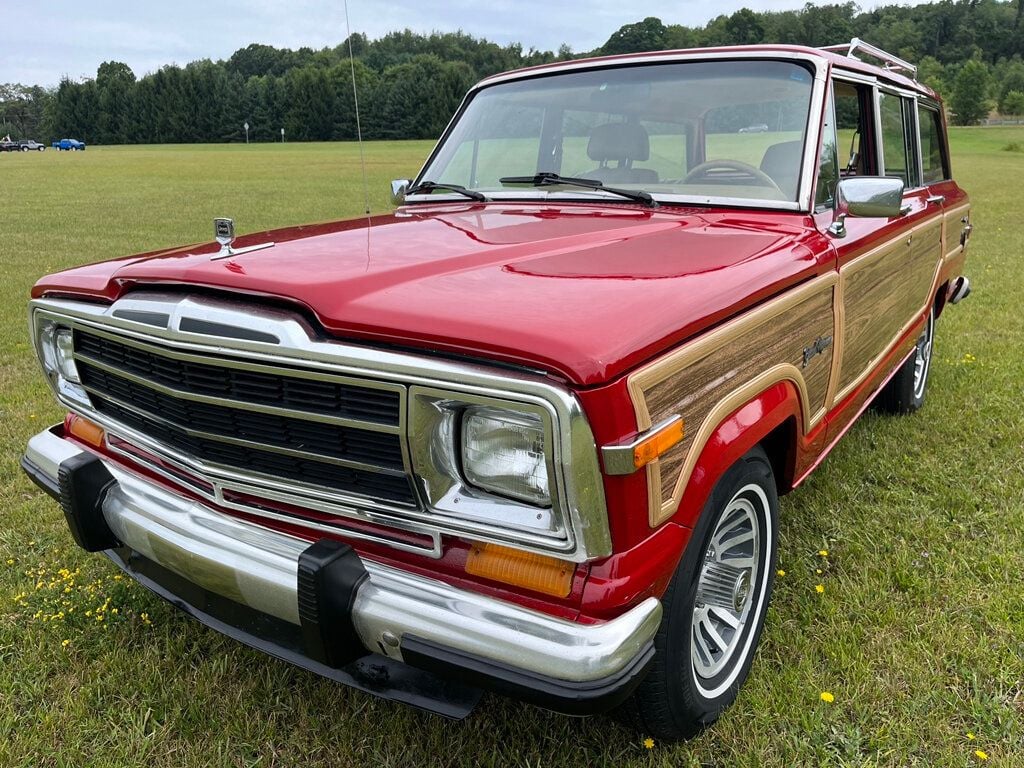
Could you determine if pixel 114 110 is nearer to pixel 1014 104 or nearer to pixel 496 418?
pixel 1014 104

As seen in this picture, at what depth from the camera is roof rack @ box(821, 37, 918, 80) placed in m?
3.49

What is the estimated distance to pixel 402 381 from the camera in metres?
1.57

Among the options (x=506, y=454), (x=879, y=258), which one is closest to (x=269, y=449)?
(x=506, y=454)

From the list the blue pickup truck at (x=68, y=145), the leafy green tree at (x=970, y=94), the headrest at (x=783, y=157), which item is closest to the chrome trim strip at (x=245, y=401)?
the headrest at (x=783, y=157)

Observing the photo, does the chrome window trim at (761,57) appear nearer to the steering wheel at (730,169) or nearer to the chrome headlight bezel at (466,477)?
the steering wheel at (730,169)

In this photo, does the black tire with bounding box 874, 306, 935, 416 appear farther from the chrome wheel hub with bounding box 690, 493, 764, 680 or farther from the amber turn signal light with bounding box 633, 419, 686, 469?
the amber turn signal light with bounding box 633, 419, 686, 469

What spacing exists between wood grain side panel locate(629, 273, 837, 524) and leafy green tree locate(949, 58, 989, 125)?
231 ft

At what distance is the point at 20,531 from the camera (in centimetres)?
334

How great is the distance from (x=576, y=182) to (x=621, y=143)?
261 millimetres

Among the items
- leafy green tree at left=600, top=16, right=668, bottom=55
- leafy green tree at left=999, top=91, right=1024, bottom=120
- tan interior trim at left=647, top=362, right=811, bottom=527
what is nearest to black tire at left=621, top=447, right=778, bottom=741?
tan interior trim at left=647, top=362, right=811, bottom=527

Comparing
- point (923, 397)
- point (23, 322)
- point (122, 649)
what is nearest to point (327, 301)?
point (122, 649)

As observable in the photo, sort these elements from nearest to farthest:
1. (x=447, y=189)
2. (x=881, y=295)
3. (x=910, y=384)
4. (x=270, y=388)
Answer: (x=270, y=388), (x=881, y=295), (x=447, y=189), (x=910, y=384)

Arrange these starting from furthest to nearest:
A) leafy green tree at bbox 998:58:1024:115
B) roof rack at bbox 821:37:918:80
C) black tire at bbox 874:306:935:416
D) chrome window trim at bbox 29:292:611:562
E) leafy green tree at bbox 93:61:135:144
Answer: leafy green tree at bbox 93:61:135:144, leafy green tree at bbox 998:58:1024:115, black tire at bbox 874:306:935:416, roof rack at bbox 821:37:918:80, chrome window trim at bbox 29:292:611:562

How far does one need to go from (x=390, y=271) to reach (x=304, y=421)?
0.43 m
